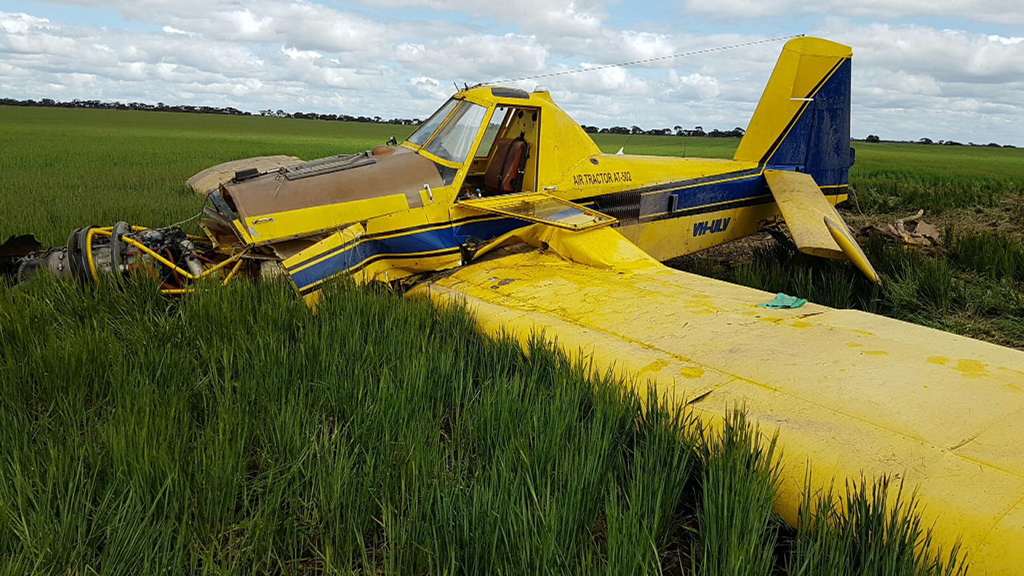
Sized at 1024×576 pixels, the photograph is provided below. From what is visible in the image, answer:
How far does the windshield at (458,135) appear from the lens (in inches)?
231

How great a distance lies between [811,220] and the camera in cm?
678

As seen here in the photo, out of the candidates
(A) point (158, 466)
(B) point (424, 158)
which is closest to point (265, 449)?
(A) point (158, 466)

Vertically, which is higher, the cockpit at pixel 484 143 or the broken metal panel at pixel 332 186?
the cockpit at pixel 484 143

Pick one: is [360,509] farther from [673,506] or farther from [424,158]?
[424,158]

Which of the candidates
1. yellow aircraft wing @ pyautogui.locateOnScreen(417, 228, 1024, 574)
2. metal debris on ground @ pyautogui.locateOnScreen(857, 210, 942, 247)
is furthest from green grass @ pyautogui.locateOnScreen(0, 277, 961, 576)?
metal debris on ground @ pyautogui.locateOnScreen(857, 210, 942, 247)

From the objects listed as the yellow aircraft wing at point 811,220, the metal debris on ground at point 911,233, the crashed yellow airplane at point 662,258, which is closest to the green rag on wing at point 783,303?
the crashed yellow airplane at point 662,258

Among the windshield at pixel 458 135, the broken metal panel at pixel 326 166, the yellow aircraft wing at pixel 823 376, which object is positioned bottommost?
the yellow aircraft wing at pixel 823 376

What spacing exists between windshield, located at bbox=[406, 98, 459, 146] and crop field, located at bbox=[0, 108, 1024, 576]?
96.2 inches

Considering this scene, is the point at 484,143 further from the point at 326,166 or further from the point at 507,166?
the point at 326,166

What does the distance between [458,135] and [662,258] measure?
272cm

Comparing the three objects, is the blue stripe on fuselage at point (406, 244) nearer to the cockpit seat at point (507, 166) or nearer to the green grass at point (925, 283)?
the cockpit seat at point (507, 166)

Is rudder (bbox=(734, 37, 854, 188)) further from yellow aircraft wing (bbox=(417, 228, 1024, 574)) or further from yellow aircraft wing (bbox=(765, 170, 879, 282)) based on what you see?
yellow aircraft wing (bbox=(417, 228, 1024, 574))

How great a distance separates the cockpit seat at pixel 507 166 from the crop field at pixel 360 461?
248 cm

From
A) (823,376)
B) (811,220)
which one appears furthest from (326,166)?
(811,220)
